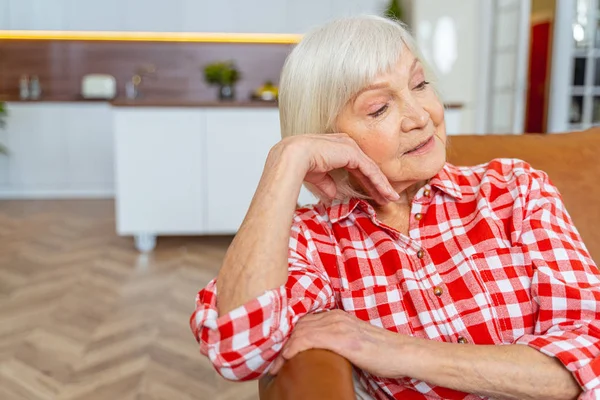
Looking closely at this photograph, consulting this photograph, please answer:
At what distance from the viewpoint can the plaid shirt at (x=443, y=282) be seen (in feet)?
3.33

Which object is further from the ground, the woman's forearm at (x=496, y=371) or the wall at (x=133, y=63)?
the wall at (x=133, y=63)

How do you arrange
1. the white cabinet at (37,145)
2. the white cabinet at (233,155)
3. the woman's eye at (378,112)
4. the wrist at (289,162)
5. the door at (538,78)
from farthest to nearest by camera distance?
the door at (538,78) < the white cabinet at (37,145) < the white cabinet at (233,155) < the woman's eye at (378,112) < the wrist at (289,162)

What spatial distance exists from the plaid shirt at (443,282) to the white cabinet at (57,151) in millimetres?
5263

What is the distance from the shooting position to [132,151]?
395cm

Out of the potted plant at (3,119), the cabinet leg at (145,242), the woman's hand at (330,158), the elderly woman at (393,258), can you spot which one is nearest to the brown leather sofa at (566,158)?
the elderly woman at (393,258)

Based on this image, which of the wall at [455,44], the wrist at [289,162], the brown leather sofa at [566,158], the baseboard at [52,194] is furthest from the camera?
the baseboard at [52,194]

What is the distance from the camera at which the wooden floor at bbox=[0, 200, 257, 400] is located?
2.34 m

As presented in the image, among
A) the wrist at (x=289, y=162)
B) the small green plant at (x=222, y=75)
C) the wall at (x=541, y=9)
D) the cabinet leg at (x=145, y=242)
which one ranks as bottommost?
the cabinet leg at (x=145, y=242)

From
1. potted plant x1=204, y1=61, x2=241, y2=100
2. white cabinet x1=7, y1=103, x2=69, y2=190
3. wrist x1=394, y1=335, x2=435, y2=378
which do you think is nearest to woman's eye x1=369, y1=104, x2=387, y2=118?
wrist x1=394, y1=335, x2=435, y2=378

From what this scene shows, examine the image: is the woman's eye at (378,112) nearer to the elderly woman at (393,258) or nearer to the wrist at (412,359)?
the elderly woman at (393,258)

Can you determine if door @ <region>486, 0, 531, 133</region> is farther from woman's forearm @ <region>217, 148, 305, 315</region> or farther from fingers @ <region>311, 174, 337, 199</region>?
woman's forearm @ <region>217, 148, 305, 315</region>

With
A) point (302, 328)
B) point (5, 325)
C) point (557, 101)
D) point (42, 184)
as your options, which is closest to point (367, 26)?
point (302, 328)

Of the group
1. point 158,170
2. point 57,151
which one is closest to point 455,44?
point 158,170

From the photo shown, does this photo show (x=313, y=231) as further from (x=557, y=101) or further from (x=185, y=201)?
(x=557, y=101)
